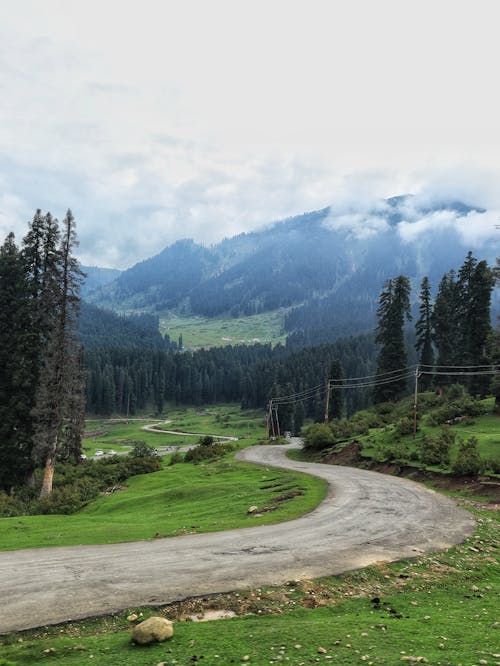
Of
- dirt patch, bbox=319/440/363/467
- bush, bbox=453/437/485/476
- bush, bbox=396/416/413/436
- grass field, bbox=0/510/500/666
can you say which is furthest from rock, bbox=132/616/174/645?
bush, bbox=396/416/413/436

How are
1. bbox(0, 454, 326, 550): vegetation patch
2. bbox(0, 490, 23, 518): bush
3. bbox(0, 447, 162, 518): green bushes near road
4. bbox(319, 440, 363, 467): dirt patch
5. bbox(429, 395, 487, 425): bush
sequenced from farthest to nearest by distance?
bbox(319, 440, 363, 467): dirt patch, bbox(429, 395, 487, 425): bush, bbox(0, 447, 162, 518): green bushes near road, bbox(0, 490, 23, 518): bush, bbox(0, 454, 326, 550): vegetation patch

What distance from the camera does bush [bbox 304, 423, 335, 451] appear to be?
56.6 metres

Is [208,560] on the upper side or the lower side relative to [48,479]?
upper

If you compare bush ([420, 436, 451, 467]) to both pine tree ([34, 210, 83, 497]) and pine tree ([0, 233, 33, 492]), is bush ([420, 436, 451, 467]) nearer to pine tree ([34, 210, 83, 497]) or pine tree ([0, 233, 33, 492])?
pine tree ([34, 210, 83, 497])

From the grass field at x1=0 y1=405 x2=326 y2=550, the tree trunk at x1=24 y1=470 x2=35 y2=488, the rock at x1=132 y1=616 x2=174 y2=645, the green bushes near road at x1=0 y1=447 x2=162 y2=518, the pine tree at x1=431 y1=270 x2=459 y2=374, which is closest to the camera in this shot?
the rock at x1=132 y1=616 x2=174 y2=645

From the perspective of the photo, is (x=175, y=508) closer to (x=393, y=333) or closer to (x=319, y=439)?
(x=319, y=439)

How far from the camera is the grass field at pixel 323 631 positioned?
8.30 meters

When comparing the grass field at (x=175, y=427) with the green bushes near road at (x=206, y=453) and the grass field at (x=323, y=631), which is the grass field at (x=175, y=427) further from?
the grass field at (x=323, y=631)

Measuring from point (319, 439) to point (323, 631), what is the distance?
48.4m

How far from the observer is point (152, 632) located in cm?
914

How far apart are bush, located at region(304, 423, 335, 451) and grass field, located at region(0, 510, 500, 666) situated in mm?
42851

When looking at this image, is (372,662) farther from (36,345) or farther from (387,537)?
(36,345)

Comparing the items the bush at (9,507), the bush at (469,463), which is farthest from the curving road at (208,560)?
the bush at (9,507)

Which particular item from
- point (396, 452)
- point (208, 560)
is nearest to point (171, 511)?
point (208, 560)
